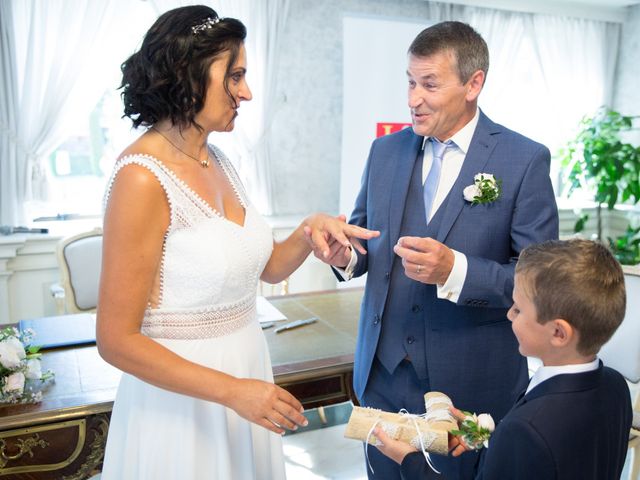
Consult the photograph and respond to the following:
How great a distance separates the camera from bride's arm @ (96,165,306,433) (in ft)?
4.62

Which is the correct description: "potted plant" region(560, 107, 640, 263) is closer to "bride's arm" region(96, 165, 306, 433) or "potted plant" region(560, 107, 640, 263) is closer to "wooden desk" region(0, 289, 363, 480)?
"wooden desk" region(0, 289, 363, 480)

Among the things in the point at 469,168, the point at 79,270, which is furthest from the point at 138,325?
the point at 79,270

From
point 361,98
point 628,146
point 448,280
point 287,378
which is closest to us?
point 448,280

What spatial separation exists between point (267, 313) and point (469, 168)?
140cm

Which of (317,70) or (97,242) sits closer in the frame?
(97,242)

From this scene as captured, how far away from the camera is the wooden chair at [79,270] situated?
3.73 meters

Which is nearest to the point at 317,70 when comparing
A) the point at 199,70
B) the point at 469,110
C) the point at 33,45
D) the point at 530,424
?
the point at 33,45

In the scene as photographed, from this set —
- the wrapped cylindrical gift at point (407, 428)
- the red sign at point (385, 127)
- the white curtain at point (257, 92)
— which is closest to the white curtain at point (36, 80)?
the white curtain at point (257, 92)

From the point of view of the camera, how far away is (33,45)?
447cm

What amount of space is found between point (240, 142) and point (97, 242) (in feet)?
5.78

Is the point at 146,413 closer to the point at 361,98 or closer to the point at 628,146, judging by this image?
the point at 361,98

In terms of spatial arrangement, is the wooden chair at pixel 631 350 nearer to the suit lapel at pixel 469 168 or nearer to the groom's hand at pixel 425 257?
the suit lapel at pixel 469 168

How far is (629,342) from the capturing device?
288 cm

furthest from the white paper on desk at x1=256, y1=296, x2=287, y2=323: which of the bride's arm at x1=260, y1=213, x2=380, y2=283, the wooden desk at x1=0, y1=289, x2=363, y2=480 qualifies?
the bride's arm at x1=260, y1=213, x2=380, y2=283
